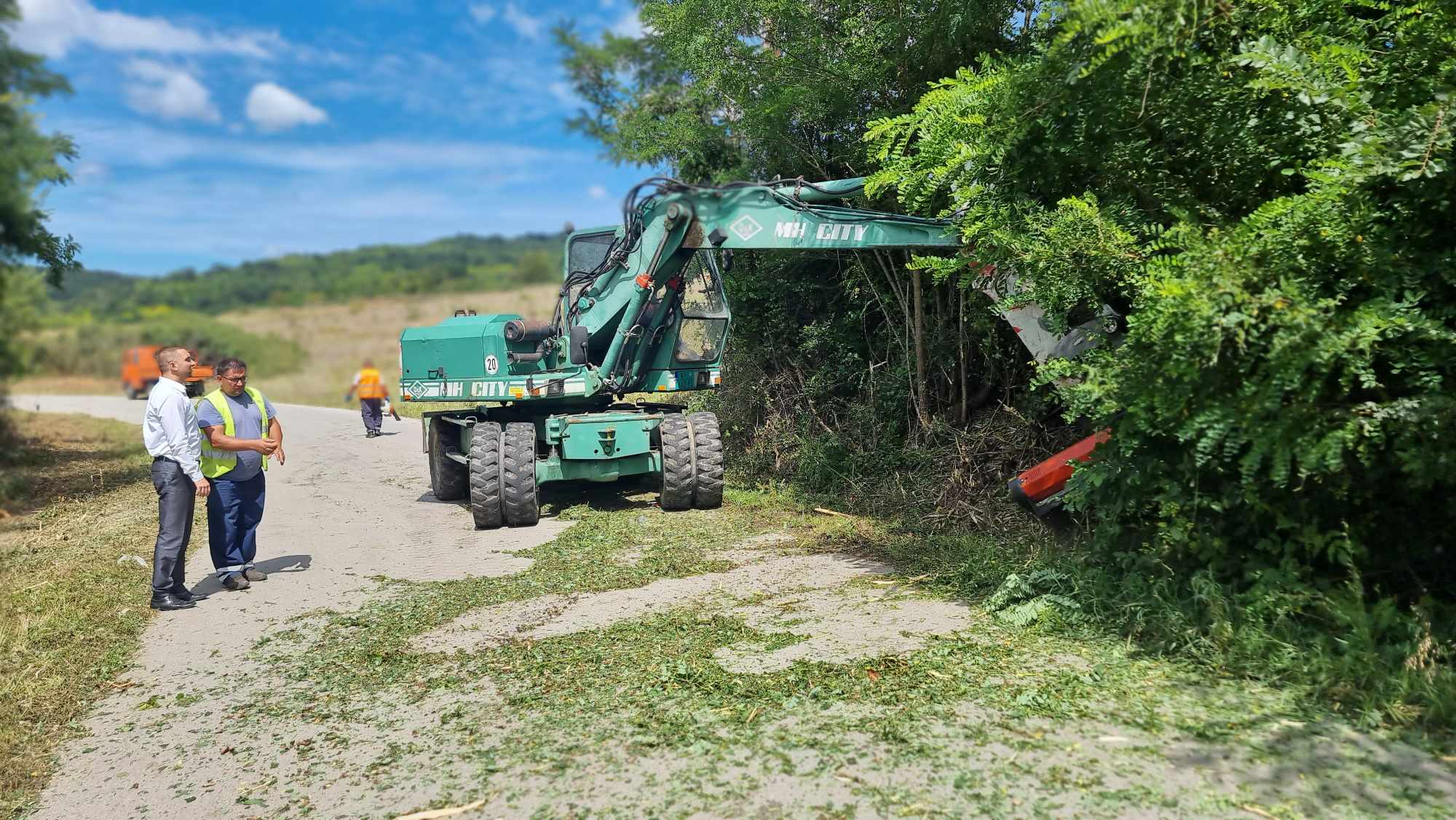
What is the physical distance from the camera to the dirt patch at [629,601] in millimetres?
6238

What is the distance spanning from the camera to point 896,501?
937 centimetres

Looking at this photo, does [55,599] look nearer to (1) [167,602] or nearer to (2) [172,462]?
(1) [167,602]

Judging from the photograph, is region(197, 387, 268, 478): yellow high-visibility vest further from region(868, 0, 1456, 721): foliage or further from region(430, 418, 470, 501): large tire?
region(868, 0, 1456, 721): foliage

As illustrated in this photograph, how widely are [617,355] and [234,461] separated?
3831 mm

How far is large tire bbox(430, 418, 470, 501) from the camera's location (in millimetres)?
11531

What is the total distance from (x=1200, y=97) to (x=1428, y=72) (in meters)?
0.95

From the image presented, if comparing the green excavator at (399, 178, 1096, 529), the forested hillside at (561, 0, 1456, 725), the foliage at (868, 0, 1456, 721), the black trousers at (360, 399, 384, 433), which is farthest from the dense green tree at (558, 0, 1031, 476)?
the black trousers at (360, 399, 384, 433)

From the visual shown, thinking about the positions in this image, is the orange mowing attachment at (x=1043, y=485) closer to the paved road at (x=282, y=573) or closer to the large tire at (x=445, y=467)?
the paved road at (x=282, y=573)

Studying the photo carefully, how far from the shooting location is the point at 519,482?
9641mm

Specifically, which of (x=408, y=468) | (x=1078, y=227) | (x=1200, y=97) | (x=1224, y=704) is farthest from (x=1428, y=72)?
(x=408, y=468)

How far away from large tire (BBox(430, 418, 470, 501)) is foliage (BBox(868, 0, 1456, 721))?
23.7 feet

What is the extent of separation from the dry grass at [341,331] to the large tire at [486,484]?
10790mm

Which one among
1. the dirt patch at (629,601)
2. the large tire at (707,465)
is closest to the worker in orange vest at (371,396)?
the large tire at (707,465)

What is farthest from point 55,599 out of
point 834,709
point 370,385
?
point 370,385
